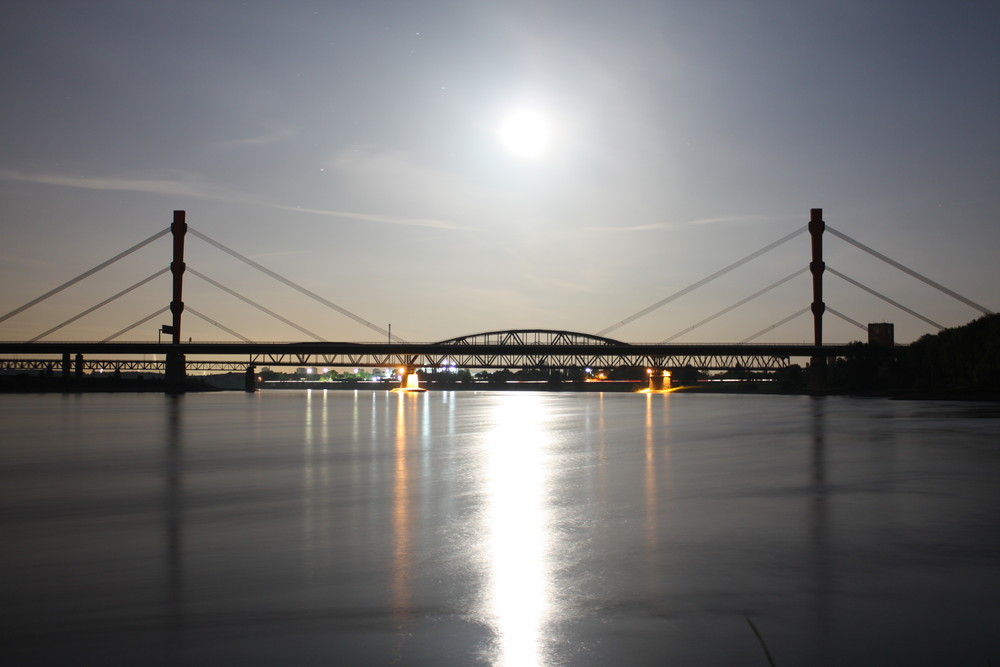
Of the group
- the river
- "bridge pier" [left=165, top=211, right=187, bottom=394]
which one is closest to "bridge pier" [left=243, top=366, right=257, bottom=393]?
"bridge pier" [left=165, top=211, right=187, bottom=394]

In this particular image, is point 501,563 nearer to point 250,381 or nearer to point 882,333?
point 882,333

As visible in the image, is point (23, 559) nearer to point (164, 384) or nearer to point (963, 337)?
point (963, 337)

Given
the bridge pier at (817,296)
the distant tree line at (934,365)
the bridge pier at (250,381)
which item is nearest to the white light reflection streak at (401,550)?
the distant tree line at (934,365)

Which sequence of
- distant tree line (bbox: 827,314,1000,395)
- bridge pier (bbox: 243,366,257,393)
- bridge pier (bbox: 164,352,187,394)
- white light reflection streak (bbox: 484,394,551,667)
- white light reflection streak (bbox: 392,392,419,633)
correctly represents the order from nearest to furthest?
1. white light reflection streak (bbox: 484,394,551,667)
2. white light reflection streak (bbox: 392,392,419,633)
3. distant tree line (bbox: 827,314,1000,395)
4. bridge pier (bbox: 164,352,187,394)
5. bridge pier (bbox: 243,366,257,393)

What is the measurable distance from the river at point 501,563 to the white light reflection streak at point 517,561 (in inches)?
1.6

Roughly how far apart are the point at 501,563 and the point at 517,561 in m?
0.20

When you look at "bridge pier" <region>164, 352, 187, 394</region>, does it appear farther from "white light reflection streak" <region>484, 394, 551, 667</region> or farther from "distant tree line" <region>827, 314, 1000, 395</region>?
"white light reflection streak" <region>484, 394, 551, 667</region>

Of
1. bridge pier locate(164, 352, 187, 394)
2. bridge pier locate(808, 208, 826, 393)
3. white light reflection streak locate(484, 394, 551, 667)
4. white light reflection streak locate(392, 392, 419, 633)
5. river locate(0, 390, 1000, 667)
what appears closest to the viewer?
river locate(0, 390, 1000, 667)

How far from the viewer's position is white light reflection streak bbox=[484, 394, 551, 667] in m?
6.09

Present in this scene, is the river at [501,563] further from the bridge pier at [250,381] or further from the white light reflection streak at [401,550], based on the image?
the bridge pier at [250,381]

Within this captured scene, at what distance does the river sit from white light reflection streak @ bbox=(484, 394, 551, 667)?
0.04 metres

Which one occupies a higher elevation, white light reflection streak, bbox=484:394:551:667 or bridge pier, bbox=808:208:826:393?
bridge pier, bbox=808:208:826:393

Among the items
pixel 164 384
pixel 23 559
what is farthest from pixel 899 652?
pixel 164 384

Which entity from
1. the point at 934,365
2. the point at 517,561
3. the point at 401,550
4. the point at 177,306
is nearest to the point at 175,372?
the point at 177,306
